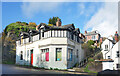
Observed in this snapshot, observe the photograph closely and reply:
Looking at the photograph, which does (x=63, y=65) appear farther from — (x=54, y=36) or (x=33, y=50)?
(x=33, y=50)

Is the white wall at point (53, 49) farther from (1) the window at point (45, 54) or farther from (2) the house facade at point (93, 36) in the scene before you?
(2) the house facade at point (93, 36)

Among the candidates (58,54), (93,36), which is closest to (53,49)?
(58,54)

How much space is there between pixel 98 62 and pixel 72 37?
267 inches

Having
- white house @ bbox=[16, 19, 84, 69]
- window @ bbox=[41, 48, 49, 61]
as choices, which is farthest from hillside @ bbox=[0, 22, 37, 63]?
window @ bbox=[41, 48, 49, 61]

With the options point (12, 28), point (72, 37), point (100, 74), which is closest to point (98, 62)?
point (72, 37)

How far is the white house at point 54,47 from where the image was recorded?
2086 centimetres

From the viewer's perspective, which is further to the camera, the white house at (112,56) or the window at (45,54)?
the window at (45,54)

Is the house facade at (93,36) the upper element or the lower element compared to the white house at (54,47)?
upper

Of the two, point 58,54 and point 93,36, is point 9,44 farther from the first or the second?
point 93,36

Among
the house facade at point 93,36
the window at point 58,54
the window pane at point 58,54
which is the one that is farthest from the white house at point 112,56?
the house facade at point 93,36

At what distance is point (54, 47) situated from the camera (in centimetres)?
2105

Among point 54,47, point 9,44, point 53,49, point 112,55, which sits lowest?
point 112,55

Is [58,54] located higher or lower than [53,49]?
lower

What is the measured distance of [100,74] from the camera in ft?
28.3
